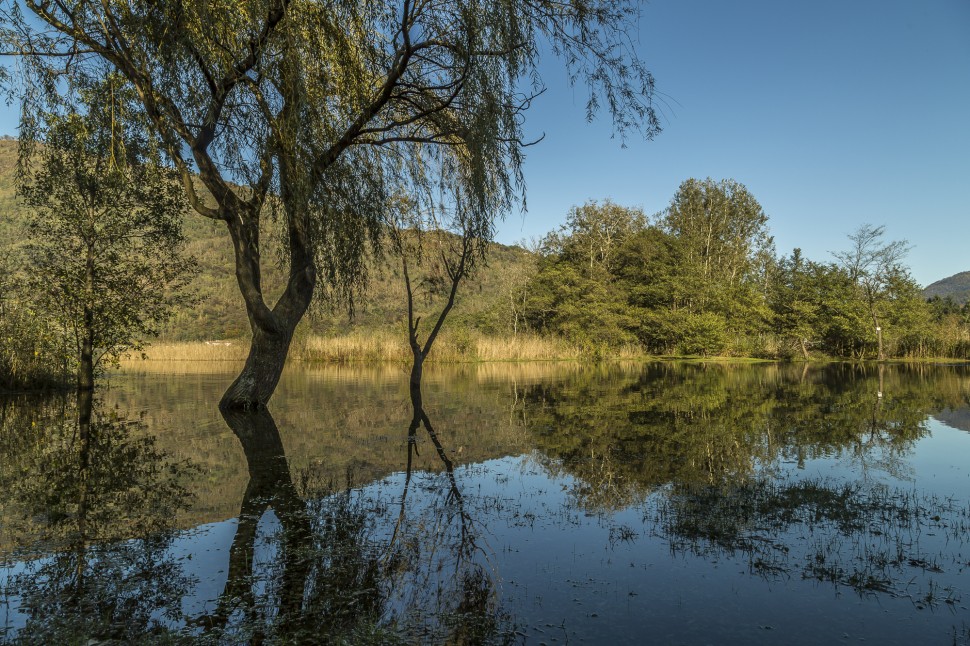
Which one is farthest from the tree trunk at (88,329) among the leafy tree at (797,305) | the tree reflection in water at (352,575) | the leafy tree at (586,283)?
the leafy tree at (797,305)

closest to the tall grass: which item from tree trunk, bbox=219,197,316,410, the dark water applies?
tree trunk, bbox=219,197,316,410

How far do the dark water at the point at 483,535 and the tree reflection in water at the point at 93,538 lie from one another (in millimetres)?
18

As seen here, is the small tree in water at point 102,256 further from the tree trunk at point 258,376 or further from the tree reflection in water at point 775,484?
the tree reflection in water at point 775,484

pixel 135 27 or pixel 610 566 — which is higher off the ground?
pixel 135 27

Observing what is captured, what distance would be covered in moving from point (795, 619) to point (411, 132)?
8.80 m

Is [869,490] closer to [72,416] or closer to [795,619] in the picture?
[795,619]

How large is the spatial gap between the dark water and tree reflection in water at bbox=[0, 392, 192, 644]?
18mm

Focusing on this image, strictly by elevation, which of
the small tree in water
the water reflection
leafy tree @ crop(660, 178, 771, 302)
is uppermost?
leafy tree @ crop(660, 178, 771, 302)

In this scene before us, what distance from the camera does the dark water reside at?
8.80 feet

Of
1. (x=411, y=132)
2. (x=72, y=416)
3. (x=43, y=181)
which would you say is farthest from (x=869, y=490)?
(x=43, y=181)

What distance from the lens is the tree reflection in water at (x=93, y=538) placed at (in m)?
2.63

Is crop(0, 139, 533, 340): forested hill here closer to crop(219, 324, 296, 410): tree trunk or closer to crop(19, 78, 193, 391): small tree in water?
crop(19, 78, 193, 391): small tree in water

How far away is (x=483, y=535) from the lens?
13.1 feet

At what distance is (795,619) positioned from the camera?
9.11ft
